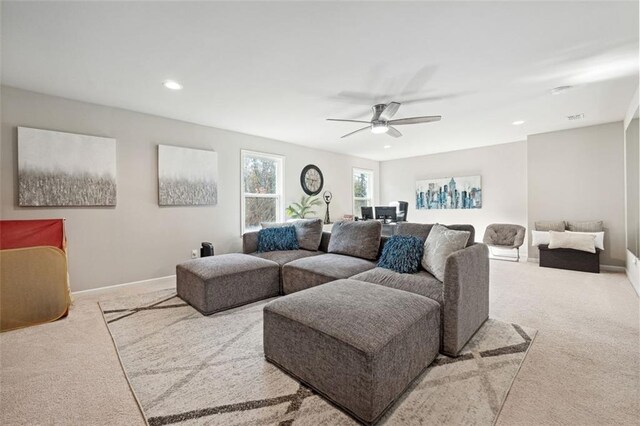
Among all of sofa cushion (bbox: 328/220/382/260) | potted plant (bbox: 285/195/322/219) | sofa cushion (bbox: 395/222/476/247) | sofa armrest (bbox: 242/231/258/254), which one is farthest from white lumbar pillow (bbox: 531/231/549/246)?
sofa armrest (bbox: 242/231/258/254)

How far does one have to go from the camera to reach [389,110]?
318cm

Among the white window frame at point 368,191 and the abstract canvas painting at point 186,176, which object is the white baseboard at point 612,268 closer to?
the white window frame at point 368,191

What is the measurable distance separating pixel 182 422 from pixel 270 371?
1.79ft

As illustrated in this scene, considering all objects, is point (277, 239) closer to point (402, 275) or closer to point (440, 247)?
point (402, 275)

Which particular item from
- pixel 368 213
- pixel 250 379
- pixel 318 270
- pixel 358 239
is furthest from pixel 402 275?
pixel 368 213

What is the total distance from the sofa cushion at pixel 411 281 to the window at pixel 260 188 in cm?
308

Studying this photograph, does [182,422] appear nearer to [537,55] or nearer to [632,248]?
[537,55]

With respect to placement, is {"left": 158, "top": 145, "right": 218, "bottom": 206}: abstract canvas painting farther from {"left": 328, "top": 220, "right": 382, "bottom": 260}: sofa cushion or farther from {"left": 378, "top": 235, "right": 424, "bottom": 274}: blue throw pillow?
{"left": 378, "top": 235, "right": 424, "bottom": 274}: blue throw pillow

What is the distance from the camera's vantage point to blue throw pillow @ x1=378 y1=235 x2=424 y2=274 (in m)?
2.46

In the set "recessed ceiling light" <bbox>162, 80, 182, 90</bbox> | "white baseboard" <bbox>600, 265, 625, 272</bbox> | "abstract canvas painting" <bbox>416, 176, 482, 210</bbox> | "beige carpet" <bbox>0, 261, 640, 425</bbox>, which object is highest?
"recessed ceiling light" <bbox>162, 80, 182, 90</bbox>

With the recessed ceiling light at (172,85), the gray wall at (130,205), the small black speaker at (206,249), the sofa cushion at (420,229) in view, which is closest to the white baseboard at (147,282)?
the gray wall at (130,205)

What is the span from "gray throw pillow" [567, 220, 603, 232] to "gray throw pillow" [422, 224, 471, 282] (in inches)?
151

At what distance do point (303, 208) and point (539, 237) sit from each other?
425cm

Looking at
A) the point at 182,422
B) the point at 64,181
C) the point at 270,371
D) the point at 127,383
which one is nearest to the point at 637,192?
the point at 270,371
